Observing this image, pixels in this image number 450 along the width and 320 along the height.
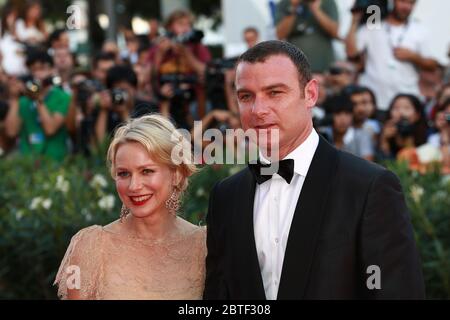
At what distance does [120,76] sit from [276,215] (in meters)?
5.80

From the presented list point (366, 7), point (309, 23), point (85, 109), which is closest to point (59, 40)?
point (85, 109)

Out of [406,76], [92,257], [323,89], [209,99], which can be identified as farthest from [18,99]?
[92,257]

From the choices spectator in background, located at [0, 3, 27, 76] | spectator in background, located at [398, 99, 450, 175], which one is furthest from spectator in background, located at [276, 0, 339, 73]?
spectator in background, located at [0, 3, 27, 76]

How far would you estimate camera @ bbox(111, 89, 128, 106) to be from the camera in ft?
28.8

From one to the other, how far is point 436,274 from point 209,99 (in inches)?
154

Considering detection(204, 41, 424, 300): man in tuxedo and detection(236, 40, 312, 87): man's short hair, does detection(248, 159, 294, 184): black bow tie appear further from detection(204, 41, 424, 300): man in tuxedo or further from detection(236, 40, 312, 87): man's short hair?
detection(236, 40, 312, 87): man's short hair

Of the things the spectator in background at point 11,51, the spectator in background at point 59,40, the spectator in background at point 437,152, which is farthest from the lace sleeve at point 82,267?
the spectator in background at point 11,51

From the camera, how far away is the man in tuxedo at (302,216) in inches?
130

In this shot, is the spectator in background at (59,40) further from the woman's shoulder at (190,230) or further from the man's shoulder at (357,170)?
the man's shoulder at (357,170)

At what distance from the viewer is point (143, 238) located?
4082 millimetres

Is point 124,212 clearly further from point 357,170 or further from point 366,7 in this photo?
point 366,7

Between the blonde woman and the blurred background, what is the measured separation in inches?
82.8

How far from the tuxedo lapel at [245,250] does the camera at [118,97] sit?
5.30 metres
